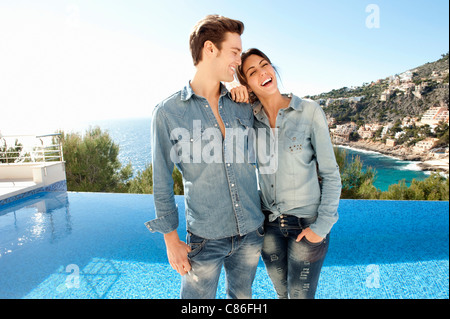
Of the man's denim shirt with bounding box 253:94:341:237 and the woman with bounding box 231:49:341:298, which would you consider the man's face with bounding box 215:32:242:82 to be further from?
the man's denim shirt with bounding box 253:94:341:237

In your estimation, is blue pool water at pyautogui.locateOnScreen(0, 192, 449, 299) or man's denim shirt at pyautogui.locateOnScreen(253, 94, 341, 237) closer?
man's denim shirt at pyautogui.locateOnScreen(253, 94, 341, 237)

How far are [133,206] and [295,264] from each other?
5158 millimetres

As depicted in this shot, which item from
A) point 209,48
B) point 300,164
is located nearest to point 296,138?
point 300,164

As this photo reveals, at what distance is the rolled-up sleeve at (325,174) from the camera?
4.26 feet

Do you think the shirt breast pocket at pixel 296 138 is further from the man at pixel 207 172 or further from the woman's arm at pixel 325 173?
the man at pixel 207 172

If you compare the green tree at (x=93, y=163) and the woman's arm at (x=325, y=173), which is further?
the green tree at (x=93, y=163)

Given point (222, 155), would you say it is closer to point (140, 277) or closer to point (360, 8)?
point (140, 277)

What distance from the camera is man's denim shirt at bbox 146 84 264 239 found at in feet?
3.90

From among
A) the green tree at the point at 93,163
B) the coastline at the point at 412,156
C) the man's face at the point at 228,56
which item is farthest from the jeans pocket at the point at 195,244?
the coastline at the point at 412,156

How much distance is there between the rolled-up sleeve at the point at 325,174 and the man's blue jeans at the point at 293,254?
0.07 meters

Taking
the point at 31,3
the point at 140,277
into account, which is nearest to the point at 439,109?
the point at 140,277

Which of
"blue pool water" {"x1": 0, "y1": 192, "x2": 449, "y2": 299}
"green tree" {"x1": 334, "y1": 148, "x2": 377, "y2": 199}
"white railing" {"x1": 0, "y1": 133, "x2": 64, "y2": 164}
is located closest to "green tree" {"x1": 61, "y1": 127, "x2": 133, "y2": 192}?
"white railing" {"x1": 0, "y1": 133, "x2": 64, "y2": 164}

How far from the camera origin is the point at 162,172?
1.18m

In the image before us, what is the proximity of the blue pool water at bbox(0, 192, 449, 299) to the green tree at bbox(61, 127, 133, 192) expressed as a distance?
11.9ft
